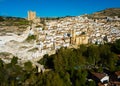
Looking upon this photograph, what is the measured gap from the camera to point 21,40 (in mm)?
26375

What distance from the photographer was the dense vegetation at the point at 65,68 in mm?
19703

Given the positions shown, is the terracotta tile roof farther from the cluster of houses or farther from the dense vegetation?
the dense vegetation

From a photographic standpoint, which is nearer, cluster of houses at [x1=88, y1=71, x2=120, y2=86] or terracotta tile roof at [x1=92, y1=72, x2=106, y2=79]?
cluster of houses at [x1=88, y1=71, x2=120, y2=86]

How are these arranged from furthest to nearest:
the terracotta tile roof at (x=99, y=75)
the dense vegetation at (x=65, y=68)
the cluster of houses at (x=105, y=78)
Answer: the terracotta tile roof at (x=99, y=75)
the cluster of houses at (x=105, y=78)
the dense vegetation at (x=65, y=68)

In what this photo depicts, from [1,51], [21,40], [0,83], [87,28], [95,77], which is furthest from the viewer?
[87,28]

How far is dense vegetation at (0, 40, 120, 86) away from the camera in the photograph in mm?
19703

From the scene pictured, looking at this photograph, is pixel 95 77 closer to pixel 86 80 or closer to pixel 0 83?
pixel 86 80

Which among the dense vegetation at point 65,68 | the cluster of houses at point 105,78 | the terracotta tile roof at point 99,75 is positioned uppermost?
the dense vegetation at point 65,68

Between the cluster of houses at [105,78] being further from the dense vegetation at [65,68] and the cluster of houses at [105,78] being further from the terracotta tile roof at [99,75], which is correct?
the dense vegetation at [65,68]

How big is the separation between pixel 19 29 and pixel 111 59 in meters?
9.73

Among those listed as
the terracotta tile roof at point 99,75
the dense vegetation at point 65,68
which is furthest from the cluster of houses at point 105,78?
the dense vegetation at point 65,68

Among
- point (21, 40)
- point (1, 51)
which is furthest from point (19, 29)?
point (1, 51)

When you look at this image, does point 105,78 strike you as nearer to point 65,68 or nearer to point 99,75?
point 99,75

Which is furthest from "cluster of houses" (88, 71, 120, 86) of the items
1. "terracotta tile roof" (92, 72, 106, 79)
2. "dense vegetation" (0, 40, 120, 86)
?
"dense vegetation" (0, 40, 120, 86)
